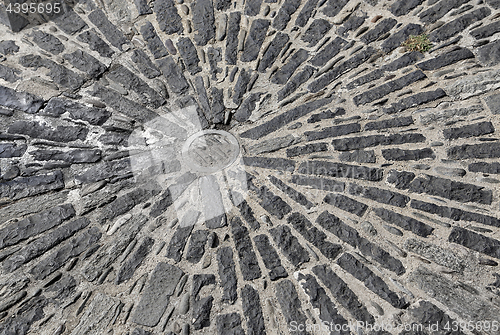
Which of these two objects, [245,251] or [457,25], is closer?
[245,251]

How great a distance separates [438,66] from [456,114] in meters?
0.68

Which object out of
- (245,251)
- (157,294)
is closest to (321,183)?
(245,251)

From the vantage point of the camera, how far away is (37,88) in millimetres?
5250

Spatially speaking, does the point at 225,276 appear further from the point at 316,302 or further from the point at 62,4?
the point at 62,4

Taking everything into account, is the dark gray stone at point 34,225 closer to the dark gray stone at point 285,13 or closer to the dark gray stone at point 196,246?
the dark gray stone at point 196,246

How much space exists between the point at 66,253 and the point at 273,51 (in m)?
3.20

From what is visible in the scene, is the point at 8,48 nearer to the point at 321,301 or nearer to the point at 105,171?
the point at 105,171

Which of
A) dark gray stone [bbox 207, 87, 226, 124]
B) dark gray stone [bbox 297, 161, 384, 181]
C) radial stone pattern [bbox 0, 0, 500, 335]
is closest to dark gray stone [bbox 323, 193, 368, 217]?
radial stone pattern [bbox 0, 0, 500, 335]

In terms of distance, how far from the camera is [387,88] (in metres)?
5.10

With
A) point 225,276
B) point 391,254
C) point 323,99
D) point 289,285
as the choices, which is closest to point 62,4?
point 323,99

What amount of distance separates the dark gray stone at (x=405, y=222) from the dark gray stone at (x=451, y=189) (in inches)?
13.3

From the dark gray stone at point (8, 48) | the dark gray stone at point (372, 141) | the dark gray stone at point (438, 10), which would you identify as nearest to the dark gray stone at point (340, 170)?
the dark gray stone at point (372, 141)

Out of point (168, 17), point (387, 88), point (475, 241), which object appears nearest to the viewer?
point (475, 241)

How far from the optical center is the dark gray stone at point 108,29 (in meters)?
5.66
